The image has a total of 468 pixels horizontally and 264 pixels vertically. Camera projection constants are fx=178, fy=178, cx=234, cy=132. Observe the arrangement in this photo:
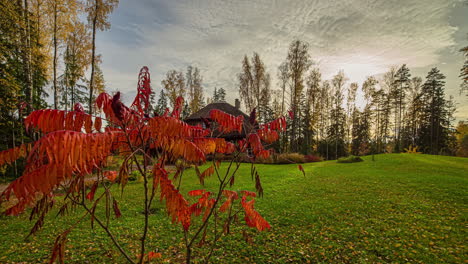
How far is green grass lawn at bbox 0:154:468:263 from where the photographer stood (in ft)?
11.7

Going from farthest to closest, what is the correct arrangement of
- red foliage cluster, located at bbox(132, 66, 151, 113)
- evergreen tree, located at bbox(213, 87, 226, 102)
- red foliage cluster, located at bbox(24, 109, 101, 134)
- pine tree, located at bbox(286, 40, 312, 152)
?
1. evergreen tree, located at bbox(213, 87, 226, 102)
2. pine tree, located at bbox(286, 40, 312, 152)
3. red foliage cluster, located at bbox(132, 66, 151, 113)
4. red foliage cluster, located at bbox(24, 109, 101, 134)

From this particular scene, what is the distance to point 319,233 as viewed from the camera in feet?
14.5

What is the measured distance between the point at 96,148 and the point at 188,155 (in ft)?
2.31

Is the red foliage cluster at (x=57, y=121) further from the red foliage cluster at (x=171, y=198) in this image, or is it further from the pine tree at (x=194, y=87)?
the pine tree at (x=194, y=87)

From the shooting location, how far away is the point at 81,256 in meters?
3.65

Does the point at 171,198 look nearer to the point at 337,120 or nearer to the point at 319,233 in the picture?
the point at 319,233

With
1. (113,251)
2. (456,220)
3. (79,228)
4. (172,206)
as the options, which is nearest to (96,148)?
(172,206)

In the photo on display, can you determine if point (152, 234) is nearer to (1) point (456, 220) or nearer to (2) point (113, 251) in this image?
(2) point (113, 251)

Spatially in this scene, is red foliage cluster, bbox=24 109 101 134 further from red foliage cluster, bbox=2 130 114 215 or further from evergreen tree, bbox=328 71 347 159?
evergreen tree, bbox=328 71 347 159

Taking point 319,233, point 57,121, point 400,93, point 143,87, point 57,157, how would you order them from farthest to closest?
point 400,93
point 319,233
point 143,87
point 57,121
point 57,157

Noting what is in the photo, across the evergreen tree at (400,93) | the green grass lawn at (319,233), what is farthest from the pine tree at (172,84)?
the evergreen tree at (400,93)

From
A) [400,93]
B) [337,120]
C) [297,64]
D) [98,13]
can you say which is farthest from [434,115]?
[98,13]

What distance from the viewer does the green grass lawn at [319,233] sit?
357cm

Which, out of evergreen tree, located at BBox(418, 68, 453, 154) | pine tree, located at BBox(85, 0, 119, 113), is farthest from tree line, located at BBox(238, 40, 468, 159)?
pine tree, located at BBox(85, 0, 119, 113)
